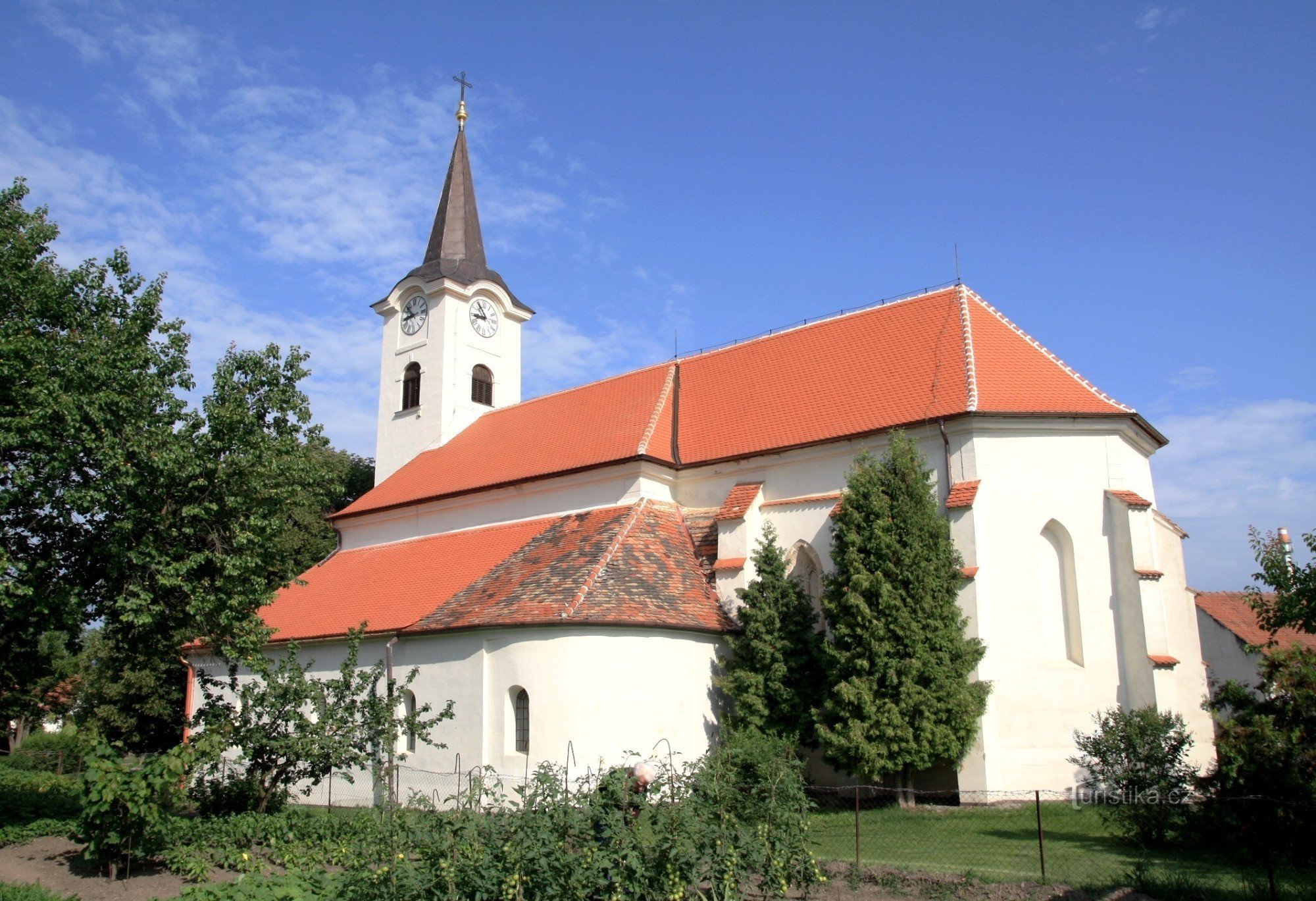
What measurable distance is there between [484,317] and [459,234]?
3.25 m

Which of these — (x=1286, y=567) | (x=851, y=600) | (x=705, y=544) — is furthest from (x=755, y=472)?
(x=1286, y=567)

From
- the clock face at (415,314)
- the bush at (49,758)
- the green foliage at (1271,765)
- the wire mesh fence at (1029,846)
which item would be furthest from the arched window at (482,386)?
the green foliage at (1271,765)

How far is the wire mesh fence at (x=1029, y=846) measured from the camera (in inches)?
441

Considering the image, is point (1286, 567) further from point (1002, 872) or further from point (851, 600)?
point (851, 600)

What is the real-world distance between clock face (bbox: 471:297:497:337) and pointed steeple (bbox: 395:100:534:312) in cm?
77

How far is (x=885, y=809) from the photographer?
18047 millimetres

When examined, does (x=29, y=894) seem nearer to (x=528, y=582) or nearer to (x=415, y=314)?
(x=528, y=582)

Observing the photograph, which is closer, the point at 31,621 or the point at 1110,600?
the point at 31,621

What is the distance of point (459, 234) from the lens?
34656 mm

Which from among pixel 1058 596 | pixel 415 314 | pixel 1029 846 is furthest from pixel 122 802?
pixel 415 314

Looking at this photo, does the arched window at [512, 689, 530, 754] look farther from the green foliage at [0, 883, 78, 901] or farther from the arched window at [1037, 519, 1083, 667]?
the arched window at [1037, 519, 1083, 667]

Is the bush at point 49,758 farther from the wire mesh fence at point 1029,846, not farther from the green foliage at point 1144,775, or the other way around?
the green foliage at point 1144,775

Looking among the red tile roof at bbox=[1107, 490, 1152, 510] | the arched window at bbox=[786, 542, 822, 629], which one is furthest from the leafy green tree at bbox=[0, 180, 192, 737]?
the red tile roof at bbox=[1107, 490, 1152, 510]

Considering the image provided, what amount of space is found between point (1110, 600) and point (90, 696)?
30.1 meters
